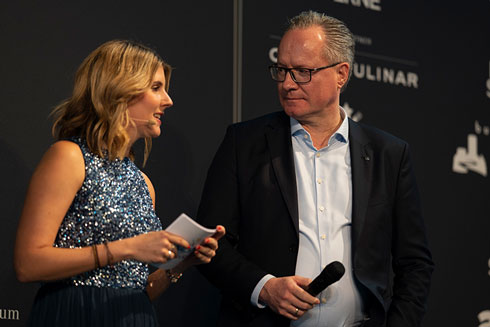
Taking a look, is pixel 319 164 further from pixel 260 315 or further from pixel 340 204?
pixel 260 315

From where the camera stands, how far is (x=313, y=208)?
9.61ft

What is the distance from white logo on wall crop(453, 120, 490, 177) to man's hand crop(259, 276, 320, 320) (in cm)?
195

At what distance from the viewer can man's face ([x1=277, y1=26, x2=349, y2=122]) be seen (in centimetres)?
305

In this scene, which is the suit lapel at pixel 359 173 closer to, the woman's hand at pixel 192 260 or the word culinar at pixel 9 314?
the woman's hand at pixel 192 260

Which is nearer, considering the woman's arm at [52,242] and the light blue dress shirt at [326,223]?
the woman's arm at [52,242]

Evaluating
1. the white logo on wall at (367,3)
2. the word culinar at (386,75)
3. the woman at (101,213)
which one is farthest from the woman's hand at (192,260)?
the white logo on wall at (367,3)

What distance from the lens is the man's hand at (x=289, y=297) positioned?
2.64m

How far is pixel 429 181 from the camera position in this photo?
4.21m

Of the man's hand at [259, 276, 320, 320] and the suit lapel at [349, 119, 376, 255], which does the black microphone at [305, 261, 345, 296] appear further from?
the suit lapel at [349, 119, 376, 255]

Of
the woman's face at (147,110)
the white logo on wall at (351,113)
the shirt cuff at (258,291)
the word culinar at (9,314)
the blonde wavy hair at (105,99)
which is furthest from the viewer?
A: the white logo on wall at (351,113)

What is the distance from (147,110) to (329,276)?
87 centimetres

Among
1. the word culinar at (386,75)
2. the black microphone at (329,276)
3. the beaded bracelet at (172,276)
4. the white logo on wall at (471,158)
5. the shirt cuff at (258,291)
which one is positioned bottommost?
the shirt cuff at (258,291)

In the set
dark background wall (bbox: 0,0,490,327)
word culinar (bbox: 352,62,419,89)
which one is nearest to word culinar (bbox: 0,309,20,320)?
dark background wall (bbox: 0,0,490,327)

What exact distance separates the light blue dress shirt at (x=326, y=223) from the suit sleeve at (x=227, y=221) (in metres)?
0.07
